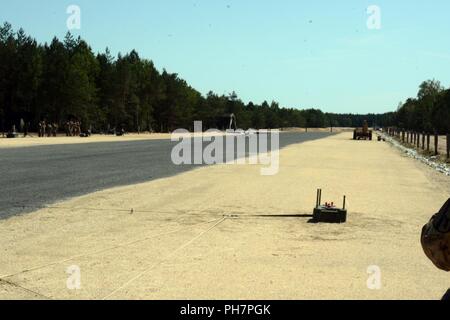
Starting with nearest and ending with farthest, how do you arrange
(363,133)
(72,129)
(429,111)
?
(72,129) < (363,133) < (429,111)

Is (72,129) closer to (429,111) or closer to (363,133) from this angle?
(363,133)

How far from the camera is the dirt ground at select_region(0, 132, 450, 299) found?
5668mm

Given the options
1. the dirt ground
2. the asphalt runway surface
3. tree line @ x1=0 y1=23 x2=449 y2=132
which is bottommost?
the dirt ground

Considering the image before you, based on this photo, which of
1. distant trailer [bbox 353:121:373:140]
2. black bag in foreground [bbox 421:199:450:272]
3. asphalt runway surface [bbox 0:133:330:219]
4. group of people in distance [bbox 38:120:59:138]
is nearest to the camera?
black bag in foreground [bbox 421:199:450:272]

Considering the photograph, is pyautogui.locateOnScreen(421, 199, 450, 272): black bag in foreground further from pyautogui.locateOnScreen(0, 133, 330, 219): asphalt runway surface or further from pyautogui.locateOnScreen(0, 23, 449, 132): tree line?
pyautogui.locateOnScreen(0, 23, 449, 132): tree line

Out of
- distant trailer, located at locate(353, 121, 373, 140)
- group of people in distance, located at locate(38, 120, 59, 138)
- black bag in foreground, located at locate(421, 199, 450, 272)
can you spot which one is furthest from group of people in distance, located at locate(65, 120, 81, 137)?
black bag in foreground, located at locate(421, 199, 450, 272)

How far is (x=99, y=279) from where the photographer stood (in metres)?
5.97

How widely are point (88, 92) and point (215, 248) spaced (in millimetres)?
73719

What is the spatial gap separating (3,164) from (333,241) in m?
16.8

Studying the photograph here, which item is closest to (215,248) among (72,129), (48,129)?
(48,129)

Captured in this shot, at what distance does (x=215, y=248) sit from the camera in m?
7.65

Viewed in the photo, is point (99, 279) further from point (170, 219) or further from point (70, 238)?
point (170, 219)

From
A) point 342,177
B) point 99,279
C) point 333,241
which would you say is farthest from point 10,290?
point 342,177

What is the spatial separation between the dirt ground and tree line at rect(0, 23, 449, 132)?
2363 inches
